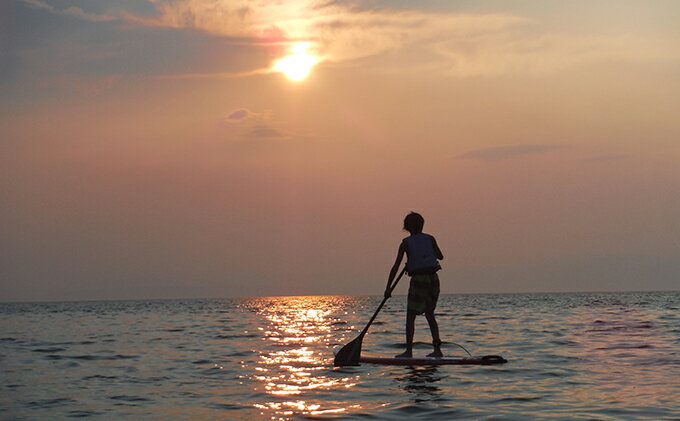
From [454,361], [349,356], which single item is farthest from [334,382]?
[454,361]

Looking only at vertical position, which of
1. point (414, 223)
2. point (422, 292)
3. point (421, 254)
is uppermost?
point (414, 223)

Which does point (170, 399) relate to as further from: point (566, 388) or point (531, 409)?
point (566, 388)

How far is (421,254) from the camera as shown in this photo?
12.9 m

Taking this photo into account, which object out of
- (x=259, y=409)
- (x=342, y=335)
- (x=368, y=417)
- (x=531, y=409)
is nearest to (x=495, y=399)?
(x=531, y=409)

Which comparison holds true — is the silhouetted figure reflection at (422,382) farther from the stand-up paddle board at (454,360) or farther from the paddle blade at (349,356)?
the paddle blade at (349,356)

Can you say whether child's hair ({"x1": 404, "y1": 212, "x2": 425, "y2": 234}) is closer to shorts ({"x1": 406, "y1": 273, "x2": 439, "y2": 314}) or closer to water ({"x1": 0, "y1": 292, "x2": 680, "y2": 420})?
shorts ({"x1": 406, "y1": 273, "x2": 439, "y2": 314})

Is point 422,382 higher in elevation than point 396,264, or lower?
lower

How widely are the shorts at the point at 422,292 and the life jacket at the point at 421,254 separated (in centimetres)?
17

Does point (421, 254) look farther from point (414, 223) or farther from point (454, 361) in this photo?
point (454, 361)

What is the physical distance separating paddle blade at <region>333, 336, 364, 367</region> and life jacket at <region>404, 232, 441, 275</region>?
5.24 feet

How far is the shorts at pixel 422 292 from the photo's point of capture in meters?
12.9

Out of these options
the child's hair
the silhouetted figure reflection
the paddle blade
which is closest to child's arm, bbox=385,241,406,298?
the child's hair

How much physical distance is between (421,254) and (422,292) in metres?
0.65

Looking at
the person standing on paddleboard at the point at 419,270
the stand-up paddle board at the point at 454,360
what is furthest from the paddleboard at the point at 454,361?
the person standing on paddleboard at the point at 419,270
